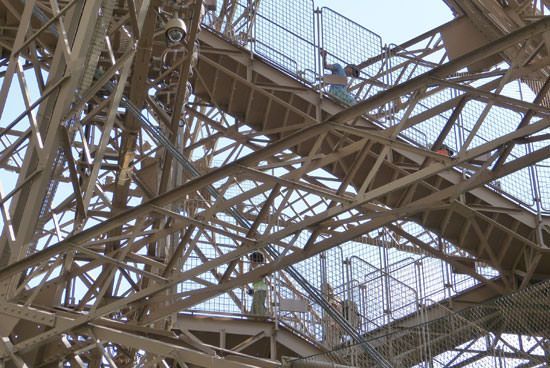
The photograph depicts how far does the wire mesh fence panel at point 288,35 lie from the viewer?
83.3 ft

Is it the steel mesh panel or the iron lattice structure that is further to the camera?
the steel mesh panel

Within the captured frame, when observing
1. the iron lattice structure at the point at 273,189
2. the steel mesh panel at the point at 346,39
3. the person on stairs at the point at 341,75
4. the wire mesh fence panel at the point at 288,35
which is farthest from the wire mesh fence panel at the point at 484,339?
the steel mesh panel at the point at 346,39

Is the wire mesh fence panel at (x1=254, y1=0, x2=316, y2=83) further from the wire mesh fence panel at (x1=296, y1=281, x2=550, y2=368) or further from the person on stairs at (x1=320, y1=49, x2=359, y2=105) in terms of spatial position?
the wire mesh fence panel at (x1=296, y1=281, x2=550, y2=368)

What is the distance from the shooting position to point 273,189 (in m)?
17.7

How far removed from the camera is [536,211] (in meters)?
23.7

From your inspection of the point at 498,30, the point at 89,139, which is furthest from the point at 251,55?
the point at 498,30

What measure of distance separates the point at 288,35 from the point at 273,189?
30.4ft

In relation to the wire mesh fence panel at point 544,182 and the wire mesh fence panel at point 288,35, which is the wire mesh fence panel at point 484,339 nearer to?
the wire mesh fence panel at point 544,182

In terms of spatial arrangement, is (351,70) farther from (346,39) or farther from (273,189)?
(273,189)

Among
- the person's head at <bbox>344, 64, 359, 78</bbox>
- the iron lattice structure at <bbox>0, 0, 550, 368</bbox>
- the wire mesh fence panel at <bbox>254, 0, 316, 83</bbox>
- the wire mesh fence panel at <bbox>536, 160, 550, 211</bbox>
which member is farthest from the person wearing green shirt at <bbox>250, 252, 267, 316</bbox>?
the wire mesh fence panel at <bbox>536, 160, 550, 211</bbox>

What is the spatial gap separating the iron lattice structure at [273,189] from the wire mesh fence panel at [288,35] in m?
0.05

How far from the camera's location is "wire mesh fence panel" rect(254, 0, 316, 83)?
25.4 meters

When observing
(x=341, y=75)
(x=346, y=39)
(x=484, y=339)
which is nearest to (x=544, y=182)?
(x=341, y=75)

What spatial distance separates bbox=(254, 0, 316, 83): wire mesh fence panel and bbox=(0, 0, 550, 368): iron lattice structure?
0.18 feet
